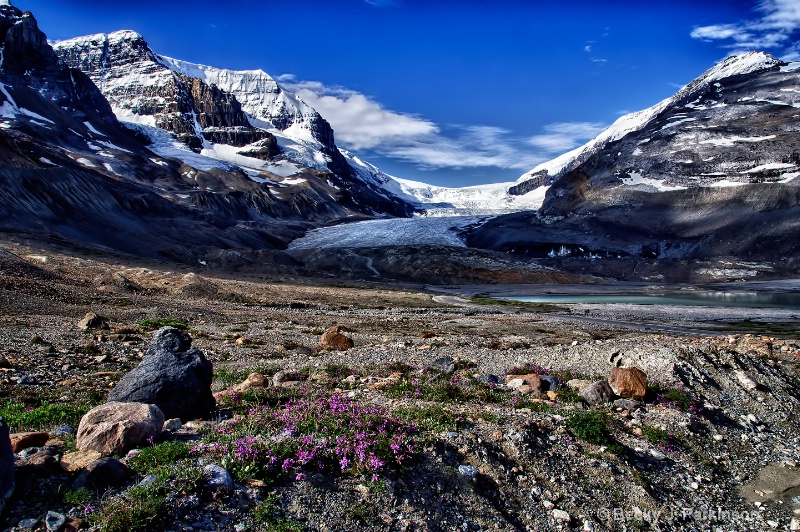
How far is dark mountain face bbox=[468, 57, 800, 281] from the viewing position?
13912 centimetres

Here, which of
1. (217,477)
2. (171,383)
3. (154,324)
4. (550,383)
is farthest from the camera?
(154,324)

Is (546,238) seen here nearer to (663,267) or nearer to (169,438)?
(663,267)

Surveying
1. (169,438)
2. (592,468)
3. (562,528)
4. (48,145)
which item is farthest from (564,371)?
(48,145)

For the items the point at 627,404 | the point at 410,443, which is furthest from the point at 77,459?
the point at 627,404

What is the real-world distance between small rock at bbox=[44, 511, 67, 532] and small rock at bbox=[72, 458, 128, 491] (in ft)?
2.08

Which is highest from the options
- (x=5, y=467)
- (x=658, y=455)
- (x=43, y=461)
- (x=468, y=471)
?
(x=5, y=467)

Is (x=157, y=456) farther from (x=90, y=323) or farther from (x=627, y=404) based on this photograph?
(x=90, y=323)

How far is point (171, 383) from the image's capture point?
386 inches

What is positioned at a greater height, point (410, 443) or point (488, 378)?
point (410, 443)

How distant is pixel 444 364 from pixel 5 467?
13.4m

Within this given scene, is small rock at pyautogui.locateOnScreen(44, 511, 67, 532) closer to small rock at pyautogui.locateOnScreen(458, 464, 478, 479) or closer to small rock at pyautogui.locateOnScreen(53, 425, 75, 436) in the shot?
small rock at pyautogui.locateOnScreen(53, 425, 75, 436)

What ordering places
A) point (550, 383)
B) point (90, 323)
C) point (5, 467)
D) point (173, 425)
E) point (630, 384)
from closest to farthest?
point (5, 467), point (173, 425), point (630, 384), point (550, 383), point (90, 323)

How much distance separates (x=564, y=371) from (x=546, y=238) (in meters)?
167

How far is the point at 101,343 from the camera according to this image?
1883cm
